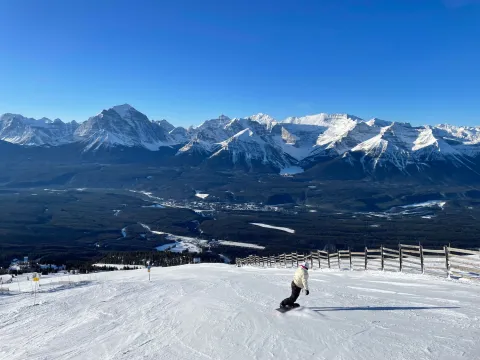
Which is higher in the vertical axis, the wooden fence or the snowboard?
the snowboard

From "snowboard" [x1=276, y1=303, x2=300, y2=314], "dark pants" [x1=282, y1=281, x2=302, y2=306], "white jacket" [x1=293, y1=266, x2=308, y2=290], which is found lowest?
"snowboard" [x1=276, y1=303, x2=300, y2=314]

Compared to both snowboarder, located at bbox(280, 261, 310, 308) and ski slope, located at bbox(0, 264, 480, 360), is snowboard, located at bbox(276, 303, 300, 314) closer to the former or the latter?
snowboarder, located at bbox(280, 261, 310, 308)

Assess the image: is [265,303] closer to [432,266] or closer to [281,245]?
[432,266]

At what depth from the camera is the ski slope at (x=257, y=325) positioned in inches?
425

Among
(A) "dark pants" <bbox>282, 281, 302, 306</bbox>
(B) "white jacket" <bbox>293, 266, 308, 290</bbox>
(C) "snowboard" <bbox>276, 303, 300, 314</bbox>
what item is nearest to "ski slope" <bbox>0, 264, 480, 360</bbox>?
(C) "snowboard" <bbox>276, 303, 300, 314</bbox>

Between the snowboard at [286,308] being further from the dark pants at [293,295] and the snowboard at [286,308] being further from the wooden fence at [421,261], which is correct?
the wooden fence at [421,261]

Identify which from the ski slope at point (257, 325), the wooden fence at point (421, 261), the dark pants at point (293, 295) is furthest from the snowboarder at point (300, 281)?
the wooden fence at point (421, 261)

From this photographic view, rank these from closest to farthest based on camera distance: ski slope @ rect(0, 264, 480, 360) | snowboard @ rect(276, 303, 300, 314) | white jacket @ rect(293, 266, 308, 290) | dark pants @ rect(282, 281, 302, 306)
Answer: ski slope @ rect(0, 264, 480, 360) → white jacket @ rect(293, 266, 308, 290) → dark pants @ rect(282, 281, 302, 306) → snowboard @ rect(276, 303, 300, 314)

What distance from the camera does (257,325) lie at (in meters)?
13.4

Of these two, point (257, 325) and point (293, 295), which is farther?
point (293, 295)

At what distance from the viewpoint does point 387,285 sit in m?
21.6

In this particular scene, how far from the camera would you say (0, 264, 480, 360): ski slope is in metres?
10.8

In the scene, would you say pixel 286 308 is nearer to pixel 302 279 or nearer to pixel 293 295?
pixel 293 295

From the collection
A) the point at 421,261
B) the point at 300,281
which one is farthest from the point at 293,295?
the point at 421,261
